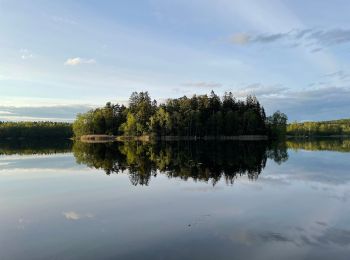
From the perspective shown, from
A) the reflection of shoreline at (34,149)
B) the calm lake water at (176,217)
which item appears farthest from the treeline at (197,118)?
the calm lake water at (176,217)

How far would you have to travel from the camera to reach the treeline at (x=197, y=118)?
136 metres

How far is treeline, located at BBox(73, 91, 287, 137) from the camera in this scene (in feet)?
447

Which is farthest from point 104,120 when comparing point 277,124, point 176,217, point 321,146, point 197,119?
point 176,217

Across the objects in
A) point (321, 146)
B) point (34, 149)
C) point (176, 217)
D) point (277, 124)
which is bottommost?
point (176, 217)

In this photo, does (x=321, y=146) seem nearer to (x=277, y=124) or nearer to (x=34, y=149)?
(x=277, y=124)

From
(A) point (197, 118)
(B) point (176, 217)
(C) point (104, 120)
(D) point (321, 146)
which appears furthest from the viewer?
(C) point (104, 120)

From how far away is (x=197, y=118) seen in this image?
445 ft

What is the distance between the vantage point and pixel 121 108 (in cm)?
16638

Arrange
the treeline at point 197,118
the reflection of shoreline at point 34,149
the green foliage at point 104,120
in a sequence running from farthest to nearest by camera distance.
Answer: the green foliage at point 104,120
the treeline at point 197,118
the reflection of shoreline at point 34,149

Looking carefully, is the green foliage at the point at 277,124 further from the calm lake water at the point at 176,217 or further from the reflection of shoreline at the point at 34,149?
Result: the calm lake water at the point at 176,217

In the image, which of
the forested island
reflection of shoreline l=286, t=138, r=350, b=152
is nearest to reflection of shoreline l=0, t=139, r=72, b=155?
the forested island

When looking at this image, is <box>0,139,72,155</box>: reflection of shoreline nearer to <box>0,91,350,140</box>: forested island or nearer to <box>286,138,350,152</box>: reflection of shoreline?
<box>0,91,350,140</box>: forested island

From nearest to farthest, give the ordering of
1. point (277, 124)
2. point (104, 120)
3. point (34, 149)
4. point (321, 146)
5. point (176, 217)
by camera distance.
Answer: point (176, 217) < point (34, 149) < point (321, 146) < point (277, 124) < point (104, 120)

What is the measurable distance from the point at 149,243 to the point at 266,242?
411cm
